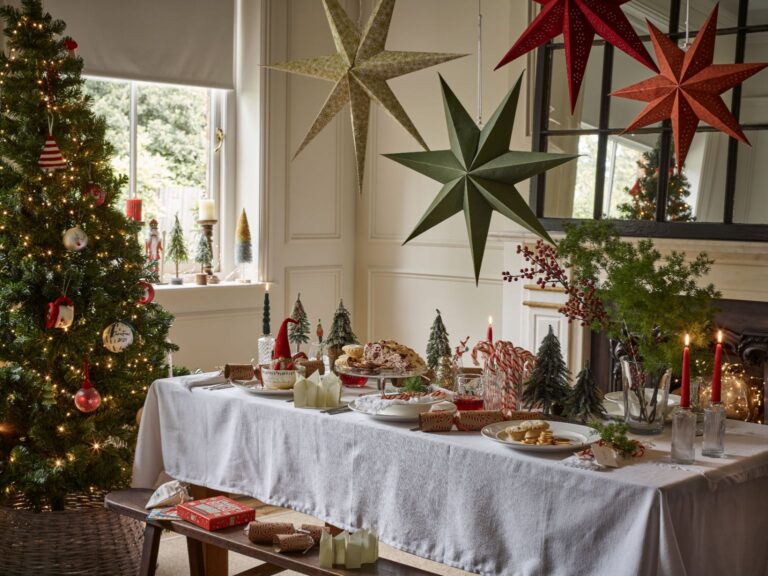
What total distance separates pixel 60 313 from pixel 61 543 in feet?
2.86

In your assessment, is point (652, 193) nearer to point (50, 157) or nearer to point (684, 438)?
point (684, 438)

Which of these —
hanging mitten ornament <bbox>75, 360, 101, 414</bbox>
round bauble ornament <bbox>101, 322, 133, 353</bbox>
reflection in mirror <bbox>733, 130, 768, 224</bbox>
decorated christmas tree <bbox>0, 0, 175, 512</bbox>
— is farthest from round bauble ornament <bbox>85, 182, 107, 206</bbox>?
reflection in mirror <bbox>733, 130, 768, 224</bbox>

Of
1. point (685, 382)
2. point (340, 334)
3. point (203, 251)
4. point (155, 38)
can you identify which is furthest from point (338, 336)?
point (155, 38)

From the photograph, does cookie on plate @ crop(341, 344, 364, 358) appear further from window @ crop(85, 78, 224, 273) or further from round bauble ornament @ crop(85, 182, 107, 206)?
window @ crop(85, 78, 224, 273)

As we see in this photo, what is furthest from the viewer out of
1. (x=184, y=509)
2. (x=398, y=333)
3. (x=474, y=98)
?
(x=398, y=333)

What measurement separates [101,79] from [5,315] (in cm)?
209

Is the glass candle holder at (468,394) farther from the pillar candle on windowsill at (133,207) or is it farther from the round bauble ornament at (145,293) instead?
the pillar candle on windowsill at (133,207)

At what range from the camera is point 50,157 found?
3.84 meters

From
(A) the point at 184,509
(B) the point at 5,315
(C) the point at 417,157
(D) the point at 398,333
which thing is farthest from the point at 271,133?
(A) the point at 184,509

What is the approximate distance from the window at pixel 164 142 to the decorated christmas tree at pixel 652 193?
2.56m

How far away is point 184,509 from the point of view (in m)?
2.95

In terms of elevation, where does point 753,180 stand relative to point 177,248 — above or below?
above

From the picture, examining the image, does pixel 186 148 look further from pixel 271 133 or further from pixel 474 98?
pixel 474 98

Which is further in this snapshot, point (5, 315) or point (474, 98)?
point (474, 98)
